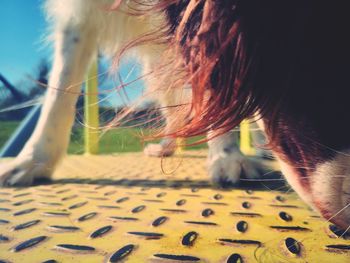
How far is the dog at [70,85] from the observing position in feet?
4.65

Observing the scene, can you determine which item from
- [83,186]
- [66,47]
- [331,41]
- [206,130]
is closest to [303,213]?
[206,130]

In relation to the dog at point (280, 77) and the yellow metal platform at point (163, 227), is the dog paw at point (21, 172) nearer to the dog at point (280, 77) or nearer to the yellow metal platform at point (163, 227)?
the yellow metal platform at point (163, 227)

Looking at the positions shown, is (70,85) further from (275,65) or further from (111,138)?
(275,65)

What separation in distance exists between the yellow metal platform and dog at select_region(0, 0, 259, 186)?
0.18 m

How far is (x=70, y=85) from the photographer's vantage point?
163 cm

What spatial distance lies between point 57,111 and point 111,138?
39 centimetres

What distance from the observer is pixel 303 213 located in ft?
3.00

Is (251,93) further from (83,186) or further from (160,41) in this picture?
(83,186)

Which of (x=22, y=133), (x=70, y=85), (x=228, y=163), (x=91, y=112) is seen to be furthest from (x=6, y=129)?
(x=228, y=163)

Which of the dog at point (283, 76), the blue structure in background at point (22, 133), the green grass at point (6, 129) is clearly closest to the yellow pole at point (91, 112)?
the blue structure in background at point (22, 133)

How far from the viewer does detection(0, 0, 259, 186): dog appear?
1416 mm

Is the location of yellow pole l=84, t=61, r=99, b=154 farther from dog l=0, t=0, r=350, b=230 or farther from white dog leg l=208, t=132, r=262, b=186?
dog l=0, t=0, r=350, b=230

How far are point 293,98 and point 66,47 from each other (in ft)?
4.23

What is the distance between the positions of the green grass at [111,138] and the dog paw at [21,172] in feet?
0.54
